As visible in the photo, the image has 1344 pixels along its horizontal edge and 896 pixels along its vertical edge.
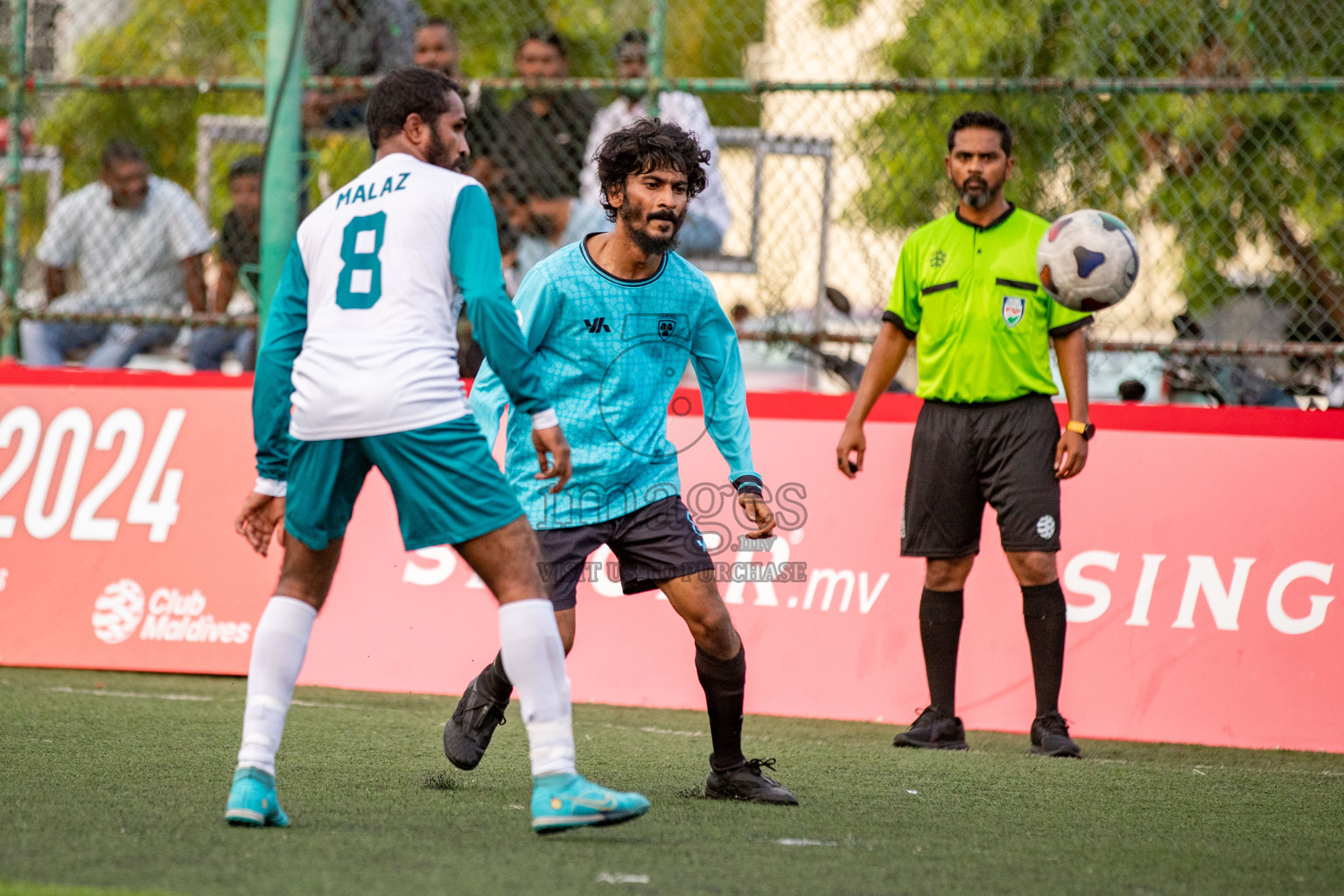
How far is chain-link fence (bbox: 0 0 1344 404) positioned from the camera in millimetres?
7797

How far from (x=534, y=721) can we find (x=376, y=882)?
26.3 inches

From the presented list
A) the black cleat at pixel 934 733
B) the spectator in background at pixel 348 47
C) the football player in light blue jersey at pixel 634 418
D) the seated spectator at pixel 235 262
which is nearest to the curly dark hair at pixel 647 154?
the football player in light blue jersey at pixel 634 418

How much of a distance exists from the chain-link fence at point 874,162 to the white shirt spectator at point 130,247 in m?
0.02

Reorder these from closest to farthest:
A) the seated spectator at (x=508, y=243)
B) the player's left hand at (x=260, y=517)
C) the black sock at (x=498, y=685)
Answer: the player's left hand at (x=260, y=517)
the black sock at (x=498, y=685)
the seated spectator at (x=508, y=243)

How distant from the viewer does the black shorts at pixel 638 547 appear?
15.4 ft

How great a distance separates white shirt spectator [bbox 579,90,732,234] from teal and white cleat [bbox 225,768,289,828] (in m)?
4.81

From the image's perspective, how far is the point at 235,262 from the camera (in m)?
9.29

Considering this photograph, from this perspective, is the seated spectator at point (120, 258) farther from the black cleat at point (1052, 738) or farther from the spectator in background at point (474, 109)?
the black cleat at point (1052, 738)

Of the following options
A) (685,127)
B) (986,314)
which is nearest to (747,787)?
(986,314)

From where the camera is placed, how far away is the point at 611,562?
6.95 metres

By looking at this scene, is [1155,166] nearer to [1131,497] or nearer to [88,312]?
[1131,497]

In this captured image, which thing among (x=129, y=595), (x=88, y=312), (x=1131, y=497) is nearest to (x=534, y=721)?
(x=1131, y=497)

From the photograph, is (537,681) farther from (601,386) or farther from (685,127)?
(685,127)

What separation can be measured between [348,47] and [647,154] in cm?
467
